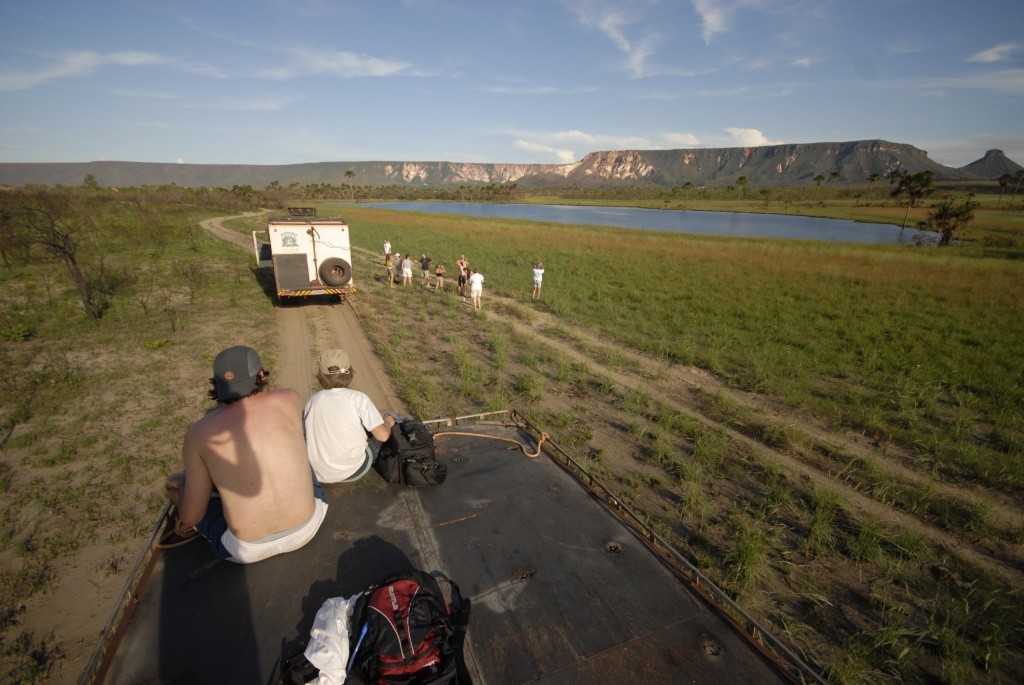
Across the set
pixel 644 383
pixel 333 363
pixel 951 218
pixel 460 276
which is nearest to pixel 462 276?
pixel 460 276

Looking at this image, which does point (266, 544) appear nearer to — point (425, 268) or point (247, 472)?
point (247, 472)

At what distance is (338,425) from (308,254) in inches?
519

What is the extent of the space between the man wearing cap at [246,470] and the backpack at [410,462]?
2.61ft

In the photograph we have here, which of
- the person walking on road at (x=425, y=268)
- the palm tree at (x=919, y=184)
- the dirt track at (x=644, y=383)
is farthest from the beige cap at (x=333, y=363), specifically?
the palm tree at (x=919, y=184)

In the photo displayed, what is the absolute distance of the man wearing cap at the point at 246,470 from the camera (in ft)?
8.75

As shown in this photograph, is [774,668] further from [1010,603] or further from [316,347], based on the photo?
[316,347]

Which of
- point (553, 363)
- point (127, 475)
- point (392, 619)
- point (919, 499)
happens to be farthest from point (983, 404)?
point (127, 475)

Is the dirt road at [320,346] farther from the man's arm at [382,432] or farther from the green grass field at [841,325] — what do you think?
the green grass field at [841,325]

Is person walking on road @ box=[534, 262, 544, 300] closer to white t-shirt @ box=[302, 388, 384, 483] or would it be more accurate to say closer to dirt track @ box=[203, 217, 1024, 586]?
dirt track @ box=[203, 217, 1024, 586]

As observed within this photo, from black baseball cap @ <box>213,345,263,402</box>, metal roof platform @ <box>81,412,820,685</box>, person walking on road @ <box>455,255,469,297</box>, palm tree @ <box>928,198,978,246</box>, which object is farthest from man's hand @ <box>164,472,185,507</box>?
palm tree @ <box>928,198,978,246</box>

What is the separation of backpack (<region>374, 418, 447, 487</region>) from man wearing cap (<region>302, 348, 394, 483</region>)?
15cm

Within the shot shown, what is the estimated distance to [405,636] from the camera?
85.7 inches

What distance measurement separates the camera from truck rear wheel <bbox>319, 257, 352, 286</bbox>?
15227mm

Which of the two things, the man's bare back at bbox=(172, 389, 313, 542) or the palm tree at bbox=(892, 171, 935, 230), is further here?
the palm tree at bbox=(892, 171, 935, 230)
